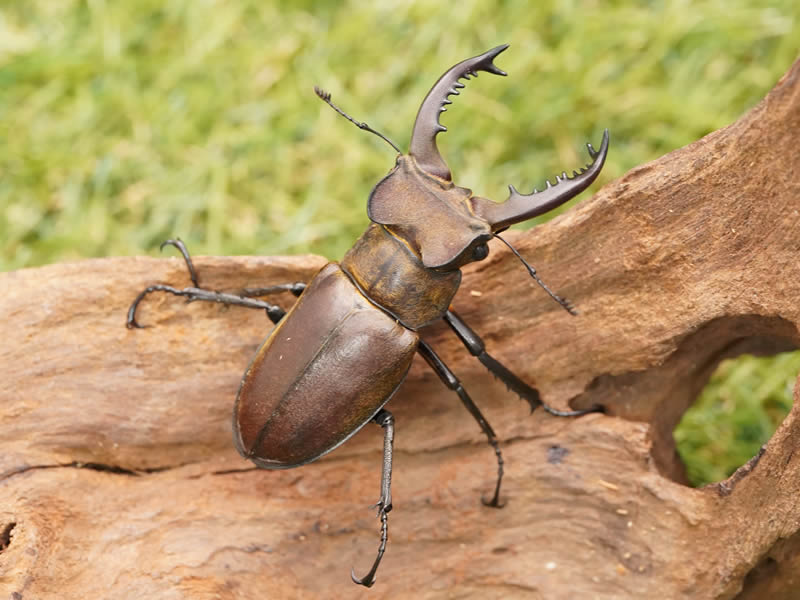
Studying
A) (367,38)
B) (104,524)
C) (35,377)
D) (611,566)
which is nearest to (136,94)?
(367,38)

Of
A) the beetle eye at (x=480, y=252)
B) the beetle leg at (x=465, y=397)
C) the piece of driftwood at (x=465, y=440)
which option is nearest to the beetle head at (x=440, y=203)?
the beetle eye at (x=480, y=252)

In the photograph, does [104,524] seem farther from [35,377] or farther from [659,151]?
[659,151]

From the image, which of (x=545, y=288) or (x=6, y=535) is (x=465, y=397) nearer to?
(x=545, y=288)

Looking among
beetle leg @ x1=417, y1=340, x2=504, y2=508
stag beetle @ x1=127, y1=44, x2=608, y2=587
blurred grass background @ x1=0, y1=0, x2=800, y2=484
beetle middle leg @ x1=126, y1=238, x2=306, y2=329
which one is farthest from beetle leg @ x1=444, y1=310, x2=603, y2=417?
blurred grass background @ x1=0, y1=0, x2=800, y2=484

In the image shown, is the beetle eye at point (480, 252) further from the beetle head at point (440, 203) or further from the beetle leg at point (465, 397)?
the beetle leg at point (465, 397)

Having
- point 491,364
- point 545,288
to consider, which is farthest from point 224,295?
point 545,288

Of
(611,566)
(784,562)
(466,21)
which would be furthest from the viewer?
(466,21)
